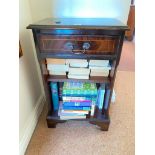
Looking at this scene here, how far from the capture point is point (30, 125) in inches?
47.0

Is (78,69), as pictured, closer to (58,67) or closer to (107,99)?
(58,67)

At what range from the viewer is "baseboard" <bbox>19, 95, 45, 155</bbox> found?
1.06 m

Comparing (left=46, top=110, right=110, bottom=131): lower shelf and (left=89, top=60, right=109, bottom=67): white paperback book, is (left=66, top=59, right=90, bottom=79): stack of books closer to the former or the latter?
(left=89, top=60, right=109, bottom=67): white paperback book

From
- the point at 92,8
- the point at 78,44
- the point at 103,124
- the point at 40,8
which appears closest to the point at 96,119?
the point at 103,124

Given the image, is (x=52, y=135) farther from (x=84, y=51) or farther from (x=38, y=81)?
(x=84, y=51)

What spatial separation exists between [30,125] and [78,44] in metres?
0.73

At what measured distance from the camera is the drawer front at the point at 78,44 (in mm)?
883

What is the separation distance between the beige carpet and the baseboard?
4 centimetres

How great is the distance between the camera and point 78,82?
115 centimetres

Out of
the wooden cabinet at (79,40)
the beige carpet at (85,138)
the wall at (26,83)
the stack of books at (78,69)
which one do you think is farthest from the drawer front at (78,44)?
the beige carpet at (85,138)

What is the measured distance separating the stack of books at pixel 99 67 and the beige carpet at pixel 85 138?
0.50m

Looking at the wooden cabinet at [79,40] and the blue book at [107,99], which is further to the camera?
the blue book at [107,99]

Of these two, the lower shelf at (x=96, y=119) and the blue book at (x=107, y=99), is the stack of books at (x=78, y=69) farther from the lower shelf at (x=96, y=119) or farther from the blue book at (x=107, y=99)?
the lower shelf at (x=96, y=119)
